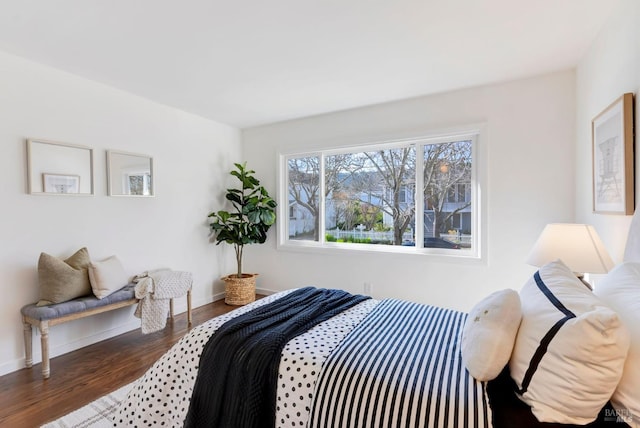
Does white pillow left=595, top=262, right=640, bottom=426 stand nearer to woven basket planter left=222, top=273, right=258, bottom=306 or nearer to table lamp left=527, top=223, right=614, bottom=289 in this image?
table lamp left=527, top=223, right=614, bottom=289

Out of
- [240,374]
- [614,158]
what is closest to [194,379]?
[240,374]

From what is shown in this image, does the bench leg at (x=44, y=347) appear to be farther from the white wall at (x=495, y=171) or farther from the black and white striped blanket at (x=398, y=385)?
the white wall at (x=495, y=171)

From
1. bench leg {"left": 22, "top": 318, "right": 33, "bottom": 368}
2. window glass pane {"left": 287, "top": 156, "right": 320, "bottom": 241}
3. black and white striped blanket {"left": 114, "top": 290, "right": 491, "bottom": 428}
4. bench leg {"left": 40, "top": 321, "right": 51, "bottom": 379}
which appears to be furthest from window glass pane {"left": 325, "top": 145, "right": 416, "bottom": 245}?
bench leg {"left": 22, "top": 318, "right": 33, "bottom": 368}

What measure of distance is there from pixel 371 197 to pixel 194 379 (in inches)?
111

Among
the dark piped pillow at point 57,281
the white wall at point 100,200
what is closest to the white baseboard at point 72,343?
the white wall at point 100,200

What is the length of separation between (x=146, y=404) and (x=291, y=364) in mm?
808

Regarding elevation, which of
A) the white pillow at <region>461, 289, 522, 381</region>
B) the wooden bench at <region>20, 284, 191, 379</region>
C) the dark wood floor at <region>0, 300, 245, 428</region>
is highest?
the white pillow at <region>461, 289, 522, 381</region>

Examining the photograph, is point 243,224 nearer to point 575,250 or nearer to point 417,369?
point 417,369

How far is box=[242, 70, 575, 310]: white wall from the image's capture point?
275 centimetres

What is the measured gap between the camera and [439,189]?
3.35 meters

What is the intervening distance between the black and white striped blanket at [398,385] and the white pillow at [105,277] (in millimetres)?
2232

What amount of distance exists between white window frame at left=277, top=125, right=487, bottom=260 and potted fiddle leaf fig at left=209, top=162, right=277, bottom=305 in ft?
0.84

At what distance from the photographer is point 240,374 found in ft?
4.49

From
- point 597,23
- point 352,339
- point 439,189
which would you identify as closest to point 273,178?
point 439,189
